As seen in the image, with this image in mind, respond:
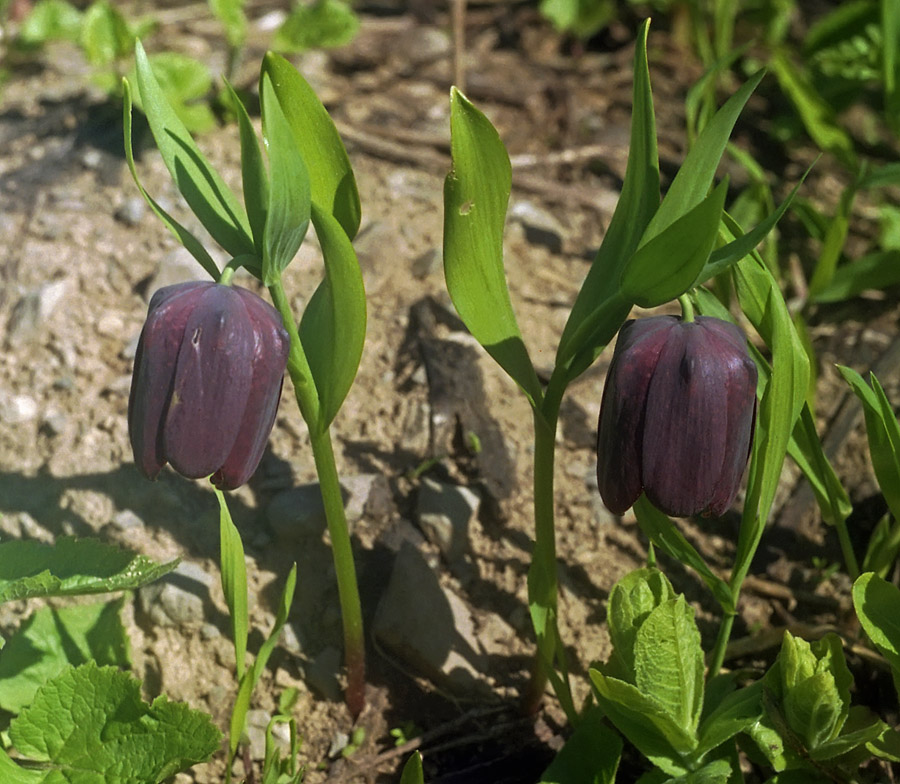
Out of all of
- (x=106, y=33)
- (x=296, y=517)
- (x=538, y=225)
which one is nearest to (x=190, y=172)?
(x=296, y=517)

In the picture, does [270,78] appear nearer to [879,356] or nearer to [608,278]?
[608,278]

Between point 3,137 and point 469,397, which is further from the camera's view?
point 3,137

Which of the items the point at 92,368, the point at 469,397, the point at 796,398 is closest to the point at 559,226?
the point at 469,397

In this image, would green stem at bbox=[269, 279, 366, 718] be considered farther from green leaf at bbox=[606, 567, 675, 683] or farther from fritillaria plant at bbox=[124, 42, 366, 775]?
green leaf at bbox=[606, 567, 675, 683]

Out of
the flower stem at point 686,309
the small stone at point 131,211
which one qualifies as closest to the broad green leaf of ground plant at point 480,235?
the flower stem at point 686,309

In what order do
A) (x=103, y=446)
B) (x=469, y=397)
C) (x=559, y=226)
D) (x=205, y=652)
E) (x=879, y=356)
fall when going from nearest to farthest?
1. (x=205, y=652)
2. (x=103, y=446)
3. (x=469, y=397)
4. (x=879, y=356)
5. (x=559, y=226)

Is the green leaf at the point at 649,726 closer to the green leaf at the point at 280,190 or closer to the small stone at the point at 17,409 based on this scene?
the green leaf at the point at 280,190
